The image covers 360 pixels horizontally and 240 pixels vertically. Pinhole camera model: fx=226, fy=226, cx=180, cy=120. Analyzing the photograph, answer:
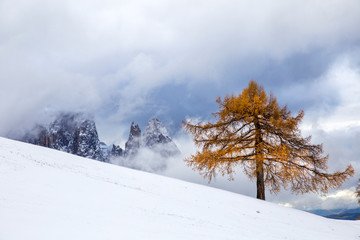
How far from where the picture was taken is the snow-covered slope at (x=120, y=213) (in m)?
5.12

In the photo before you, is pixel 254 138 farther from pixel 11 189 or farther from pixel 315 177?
pixel 11 189

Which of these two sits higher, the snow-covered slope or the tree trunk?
the tree trunk

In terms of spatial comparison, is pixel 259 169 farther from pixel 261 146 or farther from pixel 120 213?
pixel 120 213

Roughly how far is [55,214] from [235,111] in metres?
11.4

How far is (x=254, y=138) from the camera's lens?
14.3 metres

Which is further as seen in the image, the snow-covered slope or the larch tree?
the larch tree

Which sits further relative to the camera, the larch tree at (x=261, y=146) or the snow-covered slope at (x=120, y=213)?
the larch tree at (x=261, y=146)

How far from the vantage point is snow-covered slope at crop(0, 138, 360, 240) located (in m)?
5.12

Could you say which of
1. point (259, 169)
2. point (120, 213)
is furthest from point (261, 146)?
point (120, 213)

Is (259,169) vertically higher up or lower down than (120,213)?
higher up

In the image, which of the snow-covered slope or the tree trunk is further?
the tree trunk

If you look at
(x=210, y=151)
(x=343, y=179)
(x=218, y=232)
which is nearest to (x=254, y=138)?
(x=210, y=151)

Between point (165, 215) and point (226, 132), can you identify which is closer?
point (165, 215)

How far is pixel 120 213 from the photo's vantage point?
22.2 feet
